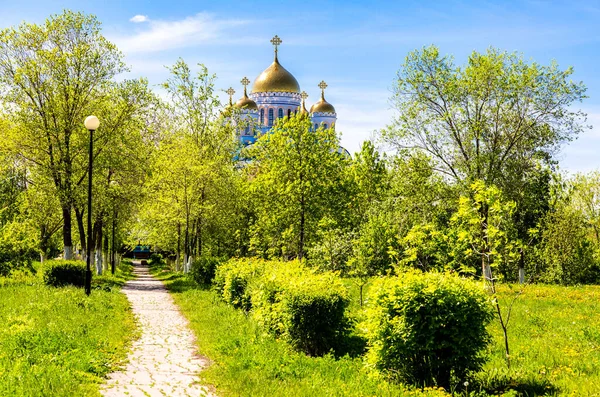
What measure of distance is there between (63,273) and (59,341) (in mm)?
11567

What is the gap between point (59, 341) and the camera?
9922 mm

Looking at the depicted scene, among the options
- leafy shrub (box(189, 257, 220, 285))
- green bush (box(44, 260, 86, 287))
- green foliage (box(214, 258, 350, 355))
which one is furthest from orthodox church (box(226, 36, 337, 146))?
green foliage (box(214, 258, 350, 355))

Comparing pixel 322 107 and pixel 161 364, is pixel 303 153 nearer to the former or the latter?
pixel 161 364

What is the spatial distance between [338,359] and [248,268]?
6180mm

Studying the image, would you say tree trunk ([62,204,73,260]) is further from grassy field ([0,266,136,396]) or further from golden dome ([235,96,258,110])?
golden dome ([235,96,258,110])

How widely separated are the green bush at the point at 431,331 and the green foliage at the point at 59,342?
4.22 m

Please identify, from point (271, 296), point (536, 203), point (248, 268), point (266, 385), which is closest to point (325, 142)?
point (536, 203)

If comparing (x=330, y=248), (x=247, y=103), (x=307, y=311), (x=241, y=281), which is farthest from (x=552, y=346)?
(x=247, y=103)

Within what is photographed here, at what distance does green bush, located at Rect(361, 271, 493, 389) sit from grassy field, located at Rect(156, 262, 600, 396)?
0.36 m

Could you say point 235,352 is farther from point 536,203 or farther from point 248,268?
point 536,203

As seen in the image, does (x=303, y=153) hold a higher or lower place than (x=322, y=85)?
→ lower

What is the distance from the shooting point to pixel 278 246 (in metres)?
30.7

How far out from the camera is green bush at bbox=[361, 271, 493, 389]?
7.85 meters

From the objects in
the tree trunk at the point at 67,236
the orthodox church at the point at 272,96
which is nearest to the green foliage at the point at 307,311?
the tree trunk at the point at 67,236
